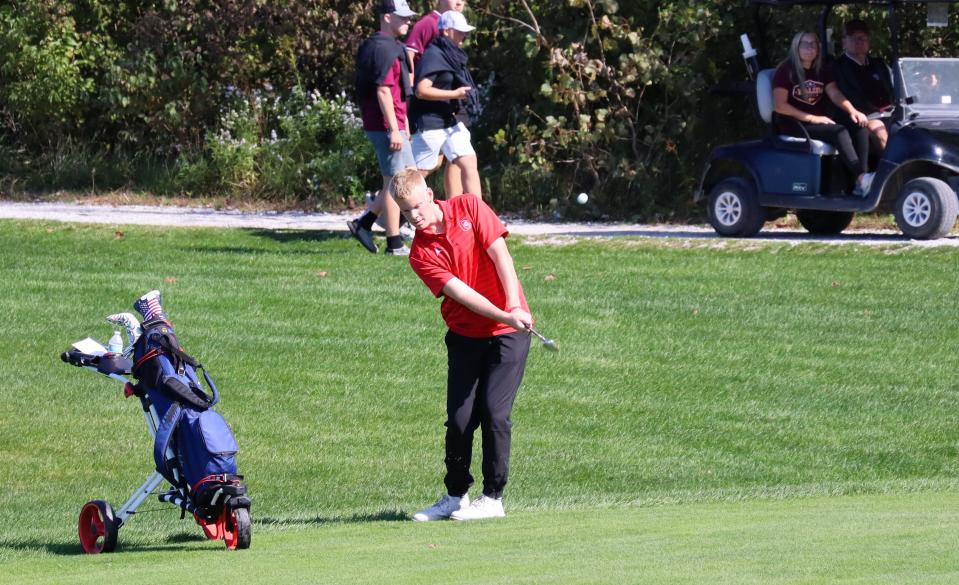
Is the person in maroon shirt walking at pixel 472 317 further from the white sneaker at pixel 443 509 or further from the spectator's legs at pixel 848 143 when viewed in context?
the spectator's legs at pixel 848 143

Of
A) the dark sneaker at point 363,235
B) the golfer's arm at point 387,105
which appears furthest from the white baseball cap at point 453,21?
the dark sneaker at point 363,235

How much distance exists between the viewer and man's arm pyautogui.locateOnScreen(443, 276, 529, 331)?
6.20 meters

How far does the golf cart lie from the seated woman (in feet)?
0.38

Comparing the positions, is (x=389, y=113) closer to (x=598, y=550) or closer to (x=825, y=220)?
(x=825, y=220)

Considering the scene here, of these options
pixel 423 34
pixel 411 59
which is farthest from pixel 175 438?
pixel 423 34

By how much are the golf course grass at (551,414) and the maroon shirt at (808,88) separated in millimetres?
1339

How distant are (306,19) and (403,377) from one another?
9.65 metres

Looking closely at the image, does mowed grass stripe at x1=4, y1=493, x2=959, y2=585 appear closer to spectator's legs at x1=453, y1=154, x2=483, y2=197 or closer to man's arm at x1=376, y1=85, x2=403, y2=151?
man's arm at x1=376, y1=85, x2=403, y2=151

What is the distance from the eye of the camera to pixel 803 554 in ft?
16.4

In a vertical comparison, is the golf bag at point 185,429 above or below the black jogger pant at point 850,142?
below

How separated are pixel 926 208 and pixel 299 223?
6.05 metres

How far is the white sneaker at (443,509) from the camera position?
670 cm

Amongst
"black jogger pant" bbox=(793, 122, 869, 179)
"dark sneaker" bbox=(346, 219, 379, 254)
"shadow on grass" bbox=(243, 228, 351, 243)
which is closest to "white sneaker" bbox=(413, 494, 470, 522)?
"dark sneaker" bbox=(346, 219, 379, 254)

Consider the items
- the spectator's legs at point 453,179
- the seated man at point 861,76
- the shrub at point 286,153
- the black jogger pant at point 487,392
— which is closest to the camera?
the black jogger pant at point 487,392
